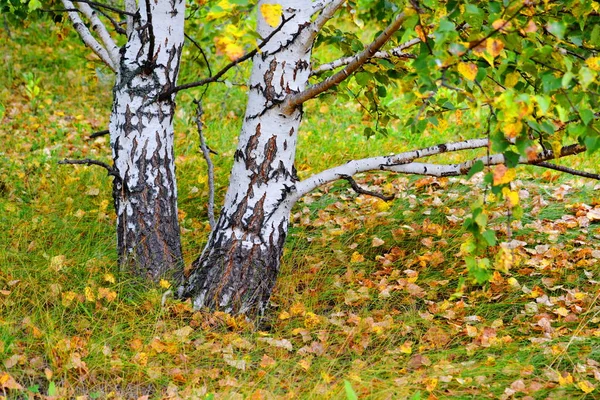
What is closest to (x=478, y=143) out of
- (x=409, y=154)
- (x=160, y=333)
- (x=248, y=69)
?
(x=409, y=154)

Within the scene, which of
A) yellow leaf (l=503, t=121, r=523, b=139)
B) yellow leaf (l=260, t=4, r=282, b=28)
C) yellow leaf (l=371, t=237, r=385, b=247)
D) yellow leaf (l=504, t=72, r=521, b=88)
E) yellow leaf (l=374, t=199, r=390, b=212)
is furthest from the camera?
yellow leaf (l=374, t=199, r=390, b=212)

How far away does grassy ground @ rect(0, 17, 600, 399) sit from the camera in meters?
2.65

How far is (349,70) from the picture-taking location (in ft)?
8.55

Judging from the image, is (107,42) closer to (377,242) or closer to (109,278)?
(109,278)

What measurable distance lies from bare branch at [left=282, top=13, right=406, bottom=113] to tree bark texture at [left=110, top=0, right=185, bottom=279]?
0.67 metres

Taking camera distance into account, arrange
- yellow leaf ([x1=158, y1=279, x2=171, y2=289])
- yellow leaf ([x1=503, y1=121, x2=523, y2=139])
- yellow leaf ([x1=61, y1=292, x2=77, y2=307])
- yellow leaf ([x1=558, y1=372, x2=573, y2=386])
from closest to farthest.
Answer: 1. yellow leaf ([x1=503, y1=121, x2=523, y2=139])
2. yellow leaf ([x1=558, y1=372, x2=573, y2=386])
3. yellow leaf ([x1=61, y1=292, x2=77, y2=307])
4. yellow leaf ([x1=158, y1=279, x2=171, y2=289])

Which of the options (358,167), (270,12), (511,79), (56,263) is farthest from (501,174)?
(56,263)

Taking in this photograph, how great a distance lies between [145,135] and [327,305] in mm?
1262

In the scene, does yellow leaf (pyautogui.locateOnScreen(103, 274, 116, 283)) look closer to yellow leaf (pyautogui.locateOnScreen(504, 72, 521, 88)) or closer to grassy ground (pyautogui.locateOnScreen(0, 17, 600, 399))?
grassy ground (pyautogui.locateOnScreen(0, 17, 600, 399))

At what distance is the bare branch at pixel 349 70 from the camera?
240 centimetres

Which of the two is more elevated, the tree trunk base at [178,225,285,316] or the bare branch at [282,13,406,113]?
the bare branch at [282,13,406,113]

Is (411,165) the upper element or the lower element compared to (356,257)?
upper

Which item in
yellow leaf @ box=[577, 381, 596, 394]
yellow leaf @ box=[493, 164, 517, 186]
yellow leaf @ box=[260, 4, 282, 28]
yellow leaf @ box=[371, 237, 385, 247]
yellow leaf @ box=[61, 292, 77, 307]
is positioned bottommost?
yellow leaf @ box=[61, 292, 77, 307]

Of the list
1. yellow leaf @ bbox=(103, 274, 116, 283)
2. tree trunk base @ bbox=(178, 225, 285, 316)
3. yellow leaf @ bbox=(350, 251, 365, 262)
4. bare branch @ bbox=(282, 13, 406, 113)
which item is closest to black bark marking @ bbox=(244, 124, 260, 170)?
bare branch @ bbox=(282, 13, 406, 113)
